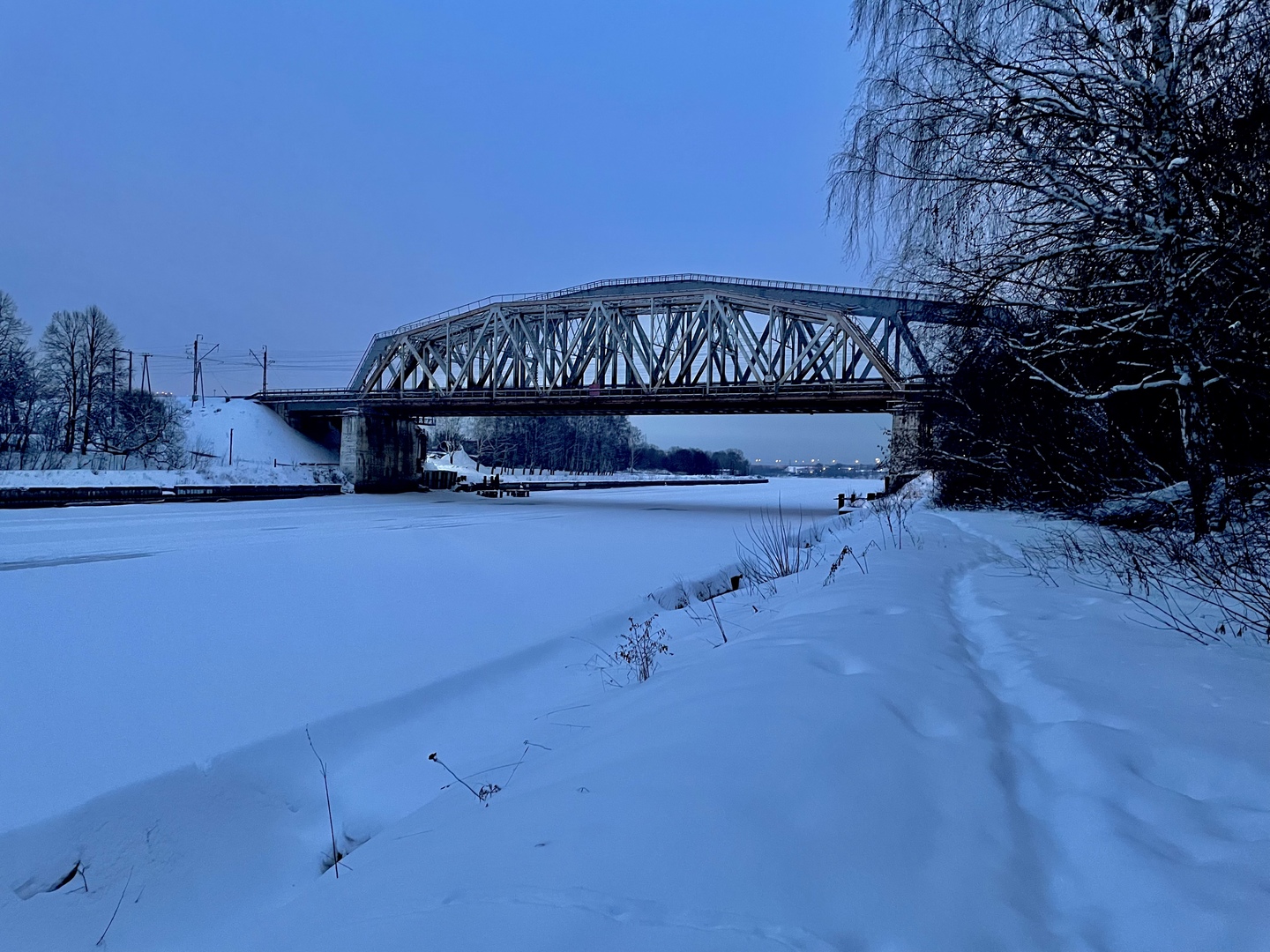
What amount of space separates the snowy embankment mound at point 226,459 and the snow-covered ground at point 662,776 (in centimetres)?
3072

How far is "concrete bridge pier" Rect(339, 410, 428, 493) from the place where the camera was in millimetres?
49125

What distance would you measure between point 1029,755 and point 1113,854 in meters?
0.79

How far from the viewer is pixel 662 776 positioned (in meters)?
2.48

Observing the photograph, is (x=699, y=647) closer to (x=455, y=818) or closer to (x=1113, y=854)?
(x=455, y=818)

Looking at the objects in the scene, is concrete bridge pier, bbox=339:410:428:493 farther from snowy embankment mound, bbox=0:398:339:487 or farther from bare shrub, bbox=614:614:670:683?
bare shrub, bbox=614:614:670:683

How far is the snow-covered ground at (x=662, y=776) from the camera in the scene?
183 cm

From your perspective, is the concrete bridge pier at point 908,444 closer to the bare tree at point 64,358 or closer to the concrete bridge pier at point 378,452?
the concrete bridge pier at point 378,452

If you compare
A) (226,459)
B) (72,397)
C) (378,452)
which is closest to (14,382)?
(72,397)

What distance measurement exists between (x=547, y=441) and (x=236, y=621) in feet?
305

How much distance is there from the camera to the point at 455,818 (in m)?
2.87

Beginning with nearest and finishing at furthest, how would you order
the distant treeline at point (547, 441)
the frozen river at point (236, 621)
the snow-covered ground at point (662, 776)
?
the snow-covered ground at point (662, 776) → the frozen river at point (236, 621) → the distant treeline at point (547, 441)

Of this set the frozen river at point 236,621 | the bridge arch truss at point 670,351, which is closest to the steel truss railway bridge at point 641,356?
the bridge arch truss at point 670,351

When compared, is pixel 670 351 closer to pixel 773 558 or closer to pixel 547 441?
pixel 773 558

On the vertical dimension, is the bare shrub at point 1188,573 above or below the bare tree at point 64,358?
below
